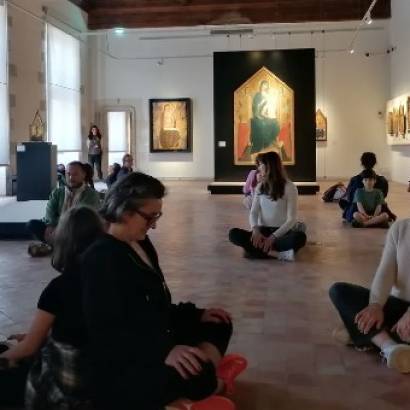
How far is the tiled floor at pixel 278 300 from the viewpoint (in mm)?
3635

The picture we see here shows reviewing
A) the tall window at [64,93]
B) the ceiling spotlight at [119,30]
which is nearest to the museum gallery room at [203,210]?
the tall window at [64,93]

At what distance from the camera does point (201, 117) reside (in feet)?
88.6

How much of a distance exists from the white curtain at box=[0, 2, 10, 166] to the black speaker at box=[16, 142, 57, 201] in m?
2.48

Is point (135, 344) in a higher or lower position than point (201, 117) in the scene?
lower

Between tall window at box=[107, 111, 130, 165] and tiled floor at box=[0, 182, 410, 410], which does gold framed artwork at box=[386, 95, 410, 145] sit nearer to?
tall window at box=[107, 111, 130, 165]

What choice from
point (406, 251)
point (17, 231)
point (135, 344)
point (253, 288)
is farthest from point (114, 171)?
point (135, 344)

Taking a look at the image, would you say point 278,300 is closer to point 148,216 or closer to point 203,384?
point 203,384

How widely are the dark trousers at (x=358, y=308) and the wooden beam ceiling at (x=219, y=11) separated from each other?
22.6 metres

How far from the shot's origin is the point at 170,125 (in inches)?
1064

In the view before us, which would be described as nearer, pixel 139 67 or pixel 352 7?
pixel 352 7

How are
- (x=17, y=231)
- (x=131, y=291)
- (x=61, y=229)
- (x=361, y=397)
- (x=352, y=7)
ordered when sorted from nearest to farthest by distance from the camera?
(x=131, y=291) < (x=61, y=229) < (x=361, y=397) < (x=17, y=231) < (x=352, y=7)

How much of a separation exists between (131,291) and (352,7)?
24.6 metres

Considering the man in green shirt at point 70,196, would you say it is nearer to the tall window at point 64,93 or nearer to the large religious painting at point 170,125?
the tall window at point 64,93

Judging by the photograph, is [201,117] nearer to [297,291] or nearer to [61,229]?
[297,291]
